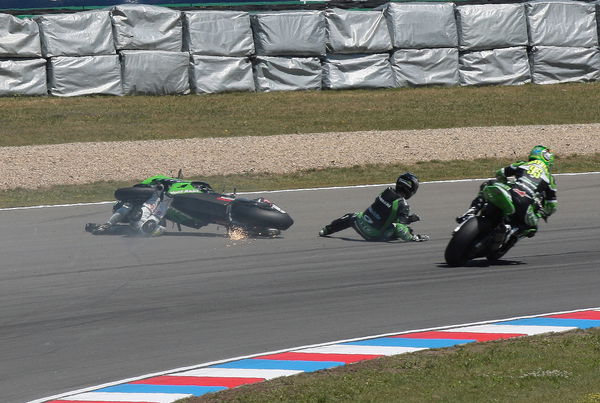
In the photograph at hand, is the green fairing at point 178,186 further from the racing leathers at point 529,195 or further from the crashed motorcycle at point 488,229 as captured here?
the racing leathers at point 529,195

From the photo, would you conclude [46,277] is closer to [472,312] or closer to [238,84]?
[472,312]

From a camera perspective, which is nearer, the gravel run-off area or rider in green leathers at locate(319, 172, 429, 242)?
rider in green leathers at locate(319, 172, 429, 242)

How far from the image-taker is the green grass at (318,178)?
17.0 meters

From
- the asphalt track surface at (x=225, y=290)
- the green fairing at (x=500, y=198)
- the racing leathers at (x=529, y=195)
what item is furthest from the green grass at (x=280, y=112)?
the green fairing at (x=500, y=198)

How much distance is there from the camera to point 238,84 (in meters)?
26.5

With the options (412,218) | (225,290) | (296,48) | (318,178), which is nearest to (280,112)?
(296,48)

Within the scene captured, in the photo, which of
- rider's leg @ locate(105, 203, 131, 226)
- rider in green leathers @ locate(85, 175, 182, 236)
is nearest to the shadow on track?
rider in green leathers @ locate(85, 175, 182, 236)

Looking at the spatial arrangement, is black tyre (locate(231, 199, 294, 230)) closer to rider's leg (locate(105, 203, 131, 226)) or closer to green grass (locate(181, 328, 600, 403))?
rider's leg (locate(105, 203, 131, 226))

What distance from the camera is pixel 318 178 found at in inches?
750

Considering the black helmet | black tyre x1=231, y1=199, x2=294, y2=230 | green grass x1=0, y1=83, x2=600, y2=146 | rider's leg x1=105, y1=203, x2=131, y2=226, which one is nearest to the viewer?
the black helmet

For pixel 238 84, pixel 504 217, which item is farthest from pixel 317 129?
pixel 504 217

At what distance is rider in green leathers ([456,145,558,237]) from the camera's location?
1171 centimetres

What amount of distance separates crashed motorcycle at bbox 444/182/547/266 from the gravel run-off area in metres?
8.14

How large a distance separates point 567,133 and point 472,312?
14.3m
